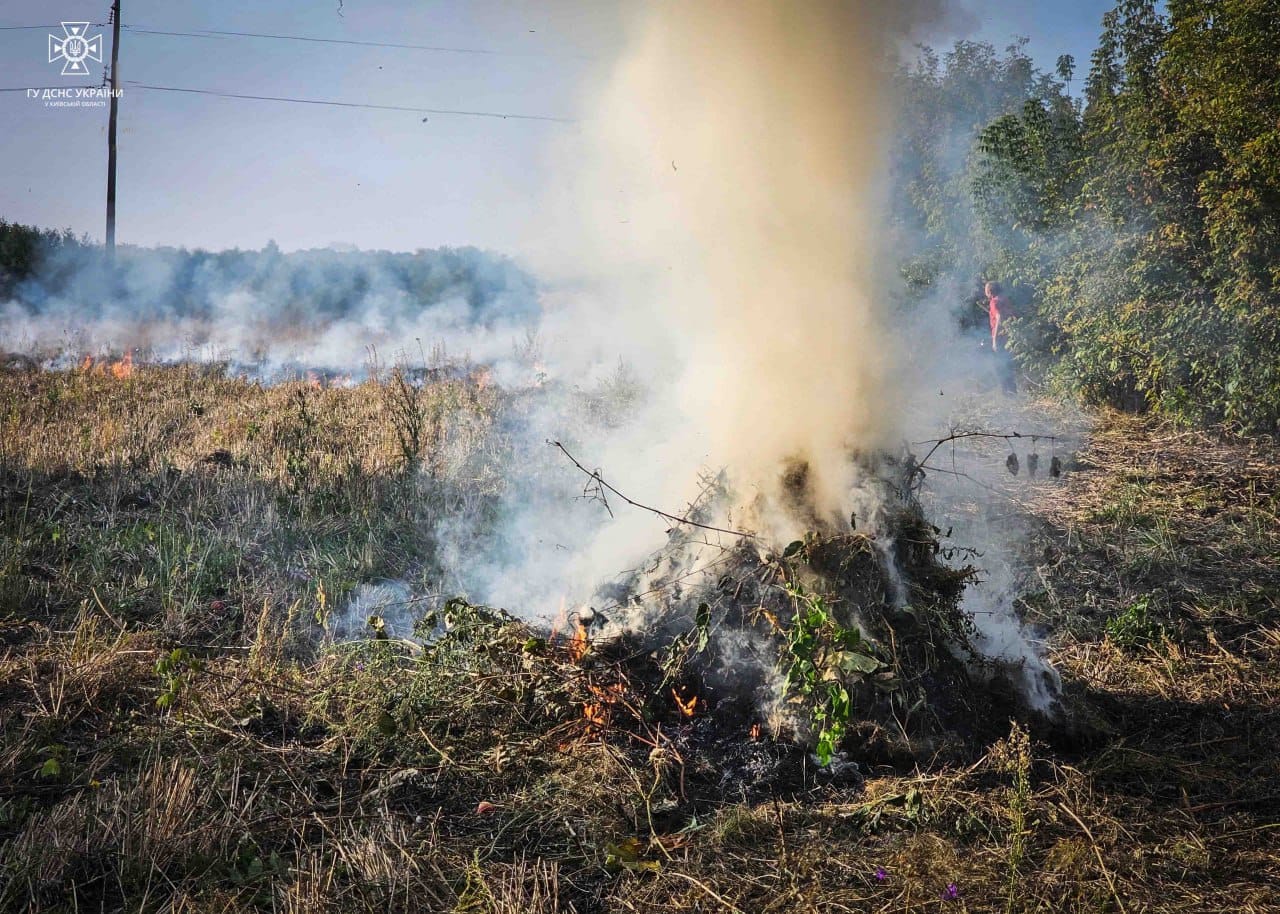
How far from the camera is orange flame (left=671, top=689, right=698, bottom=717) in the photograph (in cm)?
386

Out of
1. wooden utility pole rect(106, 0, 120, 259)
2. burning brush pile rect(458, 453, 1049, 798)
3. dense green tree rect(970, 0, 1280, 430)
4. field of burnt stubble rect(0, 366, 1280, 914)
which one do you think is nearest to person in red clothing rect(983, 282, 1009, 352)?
dense green tree rect(970, 0, 1280, 430)

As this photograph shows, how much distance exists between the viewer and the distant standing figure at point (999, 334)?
11.5 m

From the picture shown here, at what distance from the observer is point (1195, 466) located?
8.14 meters

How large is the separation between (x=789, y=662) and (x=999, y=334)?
31.7 ft

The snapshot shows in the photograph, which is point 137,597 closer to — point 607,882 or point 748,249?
point 607,882

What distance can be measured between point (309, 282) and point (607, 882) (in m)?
21.9

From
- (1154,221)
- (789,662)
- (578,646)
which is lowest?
(578,646)

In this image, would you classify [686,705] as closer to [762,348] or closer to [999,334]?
[762,348]

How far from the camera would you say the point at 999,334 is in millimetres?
11727

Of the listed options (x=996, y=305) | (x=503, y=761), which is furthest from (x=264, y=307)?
(x=503, y=761)

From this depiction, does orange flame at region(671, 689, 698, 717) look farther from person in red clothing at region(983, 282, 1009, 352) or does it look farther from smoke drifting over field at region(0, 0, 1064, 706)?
person in red clothing at region(983, 282, 1009, 352)

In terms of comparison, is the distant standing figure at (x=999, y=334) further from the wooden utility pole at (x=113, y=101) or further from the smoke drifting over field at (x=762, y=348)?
the wooden utility pole at (x=113, y=101)

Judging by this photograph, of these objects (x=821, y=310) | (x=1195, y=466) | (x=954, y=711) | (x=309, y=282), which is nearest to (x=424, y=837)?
(x=954, y=711)

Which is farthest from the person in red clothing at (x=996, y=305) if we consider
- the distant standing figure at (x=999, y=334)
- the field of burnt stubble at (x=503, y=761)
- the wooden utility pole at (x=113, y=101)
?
the wooden utility pole at (x=113, y=101)
